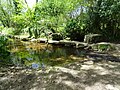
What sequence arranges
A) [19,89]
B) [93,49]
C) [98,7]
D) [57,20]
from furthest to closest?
[57,20] → [98,7] → [93,49] → [19,89]

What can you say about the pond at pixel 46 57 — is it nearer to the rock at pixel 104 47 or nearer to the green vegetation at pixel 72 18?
the rock at pixel 104 47

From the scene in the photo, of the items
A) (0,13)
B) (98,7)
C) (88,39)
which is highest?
(0,13)

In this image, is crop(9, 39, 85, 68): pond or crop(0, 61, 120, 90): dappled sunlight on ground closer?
crop(0, 61, 120, 90): dappled sunlight on ground

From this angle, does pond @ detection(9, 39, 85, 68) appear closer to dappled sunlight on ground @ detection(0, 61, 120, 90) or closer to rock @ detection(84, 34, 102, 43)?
rock @ detection(84, 34, 102, 43)

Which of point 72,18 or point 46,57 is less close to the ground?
point 72,18

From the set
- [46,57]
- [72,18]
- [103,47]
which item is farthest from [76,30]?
[46,57]

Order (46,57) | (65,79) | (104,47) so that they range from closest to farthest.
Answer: (65,79) → (46,57) → (104,47)

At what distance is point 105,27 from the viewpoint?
14070 mm

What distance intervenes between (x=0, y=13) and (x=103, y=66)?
71.3 feet

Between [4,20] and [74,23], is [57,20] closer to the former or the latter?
[74,23]

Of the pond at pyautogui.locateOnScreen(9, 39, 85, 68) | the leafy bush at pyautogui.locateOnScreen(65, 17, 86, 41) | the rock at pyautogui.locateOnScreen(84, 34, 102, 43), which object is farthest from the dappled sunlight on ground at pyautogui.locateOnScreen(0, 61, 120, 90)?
the leafy bush at pyautogui.locateOnScreen(65, 17, 86, 41)

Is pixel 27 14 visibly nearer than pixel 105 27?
No

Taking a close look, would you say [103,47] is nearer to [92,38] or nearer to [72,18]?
[92,38]

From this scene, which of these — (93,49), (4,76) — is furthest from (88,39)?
(4,76)
